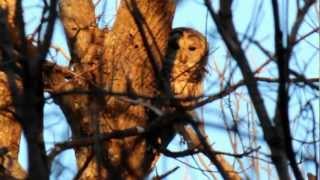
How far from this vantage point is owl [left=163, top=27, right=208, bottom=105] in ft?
14.4

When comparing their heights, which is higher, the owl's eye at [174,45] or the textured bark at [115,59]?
the owl's eye at [174,45]

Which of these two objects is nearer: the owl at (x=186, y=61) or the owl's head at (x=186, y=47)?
the owl at (x=186, y=61)

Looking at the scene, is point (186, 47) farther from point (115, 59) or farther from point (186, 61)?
point (115, 59)

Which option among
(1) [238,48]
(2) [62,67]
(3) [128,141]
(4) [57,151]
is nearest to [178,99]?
(1) [238,48]

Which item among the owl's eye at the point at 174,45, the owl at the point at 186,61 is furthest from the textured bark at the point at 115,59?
the owl's eye at the point at 174,45

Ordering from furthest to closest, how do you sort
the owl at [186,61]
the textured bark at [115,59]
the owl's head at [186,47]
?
the owl's head at [186,47]
the owl at [186,61]
the textured bark at [115,59]

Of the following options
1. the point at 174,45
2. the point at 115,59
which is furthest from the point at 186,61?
the point at 115,59

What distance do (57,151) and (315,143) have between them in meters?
1.04

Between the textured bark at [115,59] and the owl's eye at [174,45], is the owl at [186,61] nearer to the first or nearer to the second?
the owl's eye at [174,45]

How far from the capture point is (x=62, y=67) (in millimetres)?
4410

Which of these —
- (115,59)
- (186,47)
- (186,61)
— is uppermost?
(186,47)

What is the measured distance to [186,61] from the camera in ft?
17.5

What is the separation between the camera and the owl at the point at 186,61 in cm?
438

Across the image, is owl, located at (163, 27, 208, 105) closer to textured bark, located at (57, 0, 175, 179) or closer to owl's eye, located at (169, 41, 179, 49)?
owl's eye, located at (169, 41, 179, 49)
